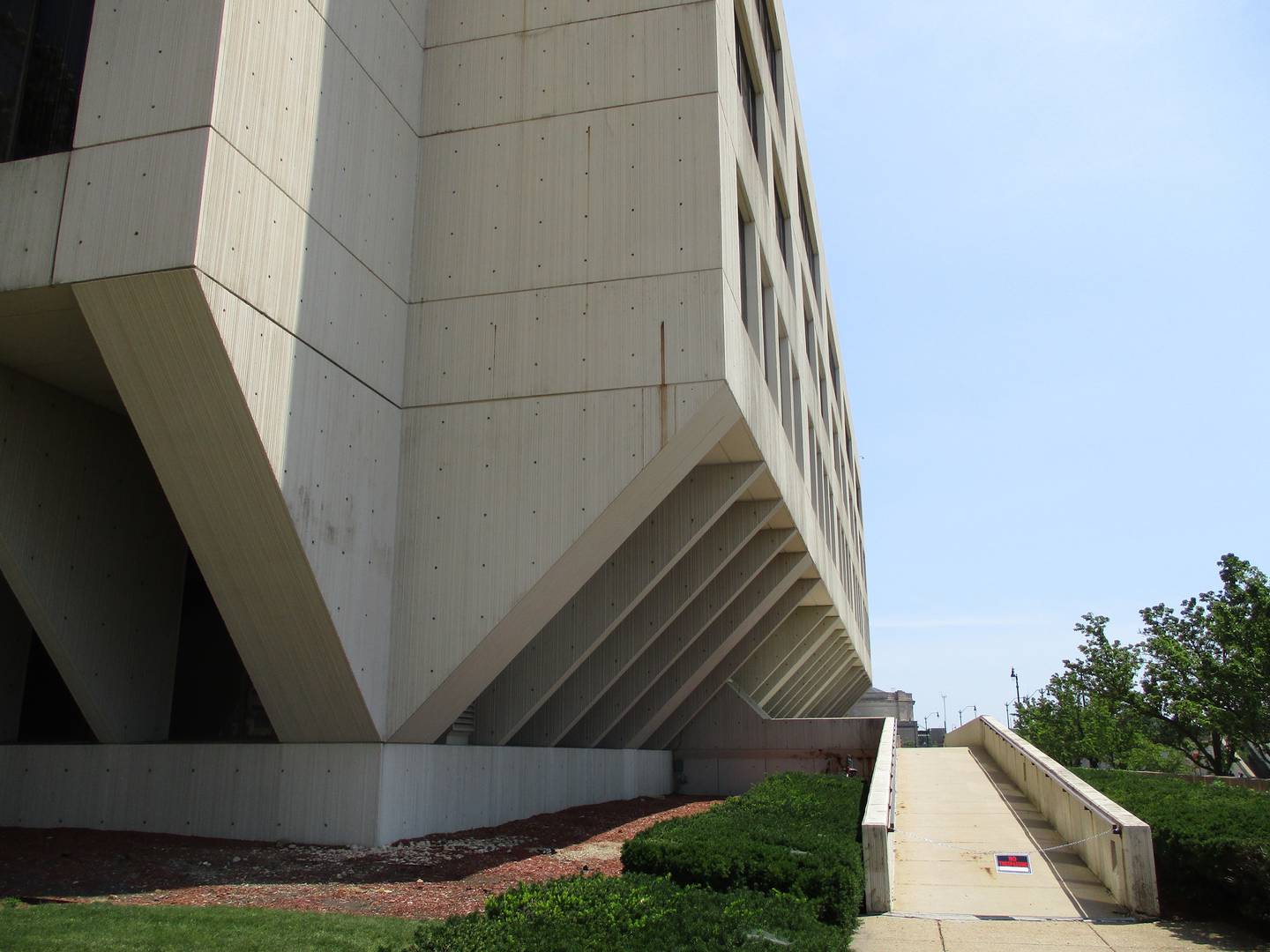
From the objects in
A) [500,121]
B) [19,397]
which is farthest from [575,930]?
[500,121]

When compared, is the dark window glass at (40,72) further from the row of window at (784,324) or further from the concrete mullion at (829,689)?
the concrete mullion at (829,689)

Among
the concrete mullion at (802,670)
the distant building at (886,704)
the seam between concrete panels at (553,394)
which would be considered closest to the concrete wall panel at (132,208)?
the seam between concrete panels at (553,394)

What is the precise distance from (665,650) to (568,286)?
26.7ft

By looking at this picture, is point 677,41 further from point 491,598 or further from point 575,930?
point 575,930

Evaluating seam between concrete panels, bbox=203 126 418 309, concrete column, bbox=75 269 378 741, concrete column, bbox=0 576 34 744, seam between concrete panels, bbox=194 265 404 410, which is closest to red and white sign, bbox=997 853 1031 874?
concrete column, bbox=75 269 378 741

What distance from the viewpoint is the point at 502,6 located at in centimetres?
1571

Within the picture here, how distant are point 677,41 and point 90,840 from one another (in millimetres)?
12813

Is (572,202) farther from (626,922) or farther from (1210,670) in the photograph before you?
(1210,670)

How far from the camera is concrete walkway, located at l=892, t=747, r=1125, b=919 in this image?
9.09m

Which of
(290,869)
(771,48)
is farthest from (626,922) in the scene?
(771,48)

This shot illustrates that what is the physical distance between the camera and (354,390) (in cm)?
1280

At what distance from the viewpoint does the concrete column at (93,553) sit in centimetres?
1229

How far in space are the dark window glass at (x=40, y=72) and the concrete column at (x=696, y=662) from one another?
13917mm

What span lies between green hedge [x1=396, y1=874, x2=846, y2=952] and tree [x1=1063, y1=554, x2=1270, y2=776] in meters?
26.5
